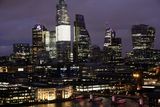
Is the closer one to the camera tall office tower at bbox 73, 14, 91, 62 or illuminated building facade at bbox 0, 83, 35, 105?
illuminated building facade at bbox 0, 83, 35, 105

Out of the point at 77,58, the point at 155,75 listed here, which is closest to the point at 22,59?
the point at 77,58

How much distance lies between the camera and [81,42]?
110 meters

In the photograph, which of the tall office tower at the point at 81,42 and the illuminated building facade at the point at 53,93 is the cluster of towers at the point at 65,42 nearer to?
the tall office tower at the point at 81,42

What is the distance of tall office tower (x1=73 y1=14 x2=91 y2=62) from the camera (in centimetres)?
10806

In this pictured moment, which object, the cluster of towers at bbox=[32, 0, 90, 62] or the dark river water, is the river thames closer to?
the dark river water

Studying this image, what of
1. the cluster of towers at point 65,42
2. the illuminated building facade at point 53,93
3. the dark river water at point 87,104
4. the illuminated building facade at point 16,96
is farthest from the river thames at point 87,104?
the cluster of towers at point 65,42

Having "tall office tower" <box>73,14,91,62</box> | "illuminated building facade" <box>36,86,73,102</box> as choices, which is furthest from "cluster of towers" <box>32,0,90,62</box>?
"illuminated building facade" <box>36,86,73,102</box>

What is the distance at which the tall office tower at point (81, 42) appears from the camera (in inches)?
4254

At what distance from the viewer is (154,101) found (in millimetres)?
30953

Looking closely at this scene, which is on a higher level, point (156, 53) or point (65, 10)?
point (65, 10)

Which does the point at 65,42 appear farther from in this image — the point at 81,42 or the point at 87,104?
the point at 87,104

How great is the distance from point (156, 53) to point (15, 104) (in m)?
74.3

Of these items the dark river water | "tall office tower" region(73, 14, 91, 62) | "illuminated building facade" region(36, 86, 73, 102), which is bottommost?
the dark river water

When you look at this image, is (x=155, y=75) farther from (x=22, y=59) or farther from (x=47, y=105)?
(x=22, y=59)
